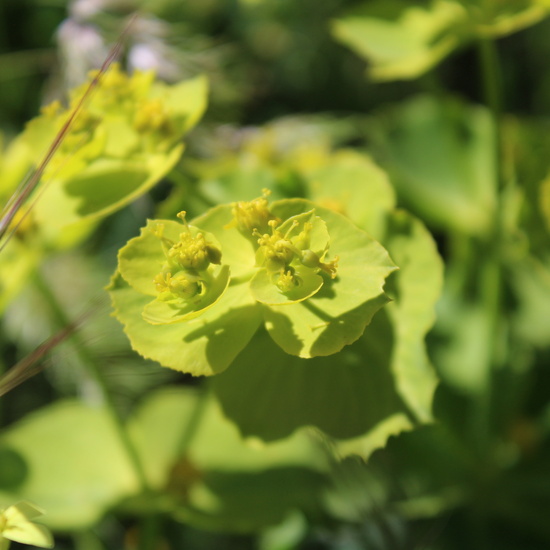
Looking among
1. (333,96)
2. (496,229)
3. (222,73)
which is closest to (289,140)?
(222,73)

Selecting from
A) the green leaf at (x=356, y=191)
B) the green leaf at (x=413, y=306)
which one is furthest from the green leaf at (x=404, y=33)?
the green leaf at (x=413, y=306)

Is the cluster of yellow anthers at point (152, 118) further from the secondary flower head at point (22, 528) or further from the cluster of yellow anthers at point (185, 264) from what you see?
the secondary flower head at point (22, 528)

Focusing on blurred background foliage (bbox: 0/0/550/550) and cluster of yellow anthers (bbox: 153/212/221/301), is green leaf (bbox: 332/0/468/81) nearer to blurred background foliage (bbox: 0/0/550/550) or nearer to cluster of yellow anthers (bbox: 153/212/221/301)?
blurred background foliage (bbox: 0/0/550/550)

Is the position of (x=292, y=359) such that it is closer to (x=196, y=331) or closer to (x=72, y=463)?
(x=196, y=331)

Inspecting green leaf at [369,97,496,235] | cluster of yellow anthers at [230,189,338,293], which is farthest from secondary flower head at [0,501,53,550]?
green leaf at [369,97,496,235]

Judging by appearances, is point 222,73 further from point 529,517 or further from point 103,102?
point 529,517

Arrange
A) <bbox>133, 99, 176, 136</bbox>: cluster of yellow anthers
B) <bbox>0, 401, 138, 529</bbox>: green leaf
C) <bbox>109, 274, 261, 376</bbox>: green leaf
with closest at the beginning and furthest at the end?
<bbox>109, 274, 261, 376</bbox>: green leaf < <bbox>133, 99, 176, 136</bbox>: cluster of yellow anthers < <bbox>0, 401, 138, 529</bbox>: green leaf

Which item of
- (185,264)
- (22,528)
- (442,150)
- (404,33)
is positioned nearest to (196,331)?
(185,264)
